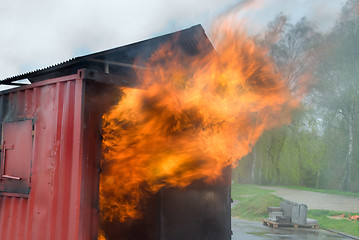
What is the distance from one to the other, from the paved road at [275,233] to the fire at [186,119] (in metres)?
6.03

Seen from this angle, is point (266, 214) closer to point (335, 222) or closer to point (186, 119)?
point (335, 222)

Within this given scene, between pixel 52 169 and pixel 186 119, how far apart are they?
2350 millimetres

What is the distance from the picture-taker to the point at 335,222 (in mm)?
13578

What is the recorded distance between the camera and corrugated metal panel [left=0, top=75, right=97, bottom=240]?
416 centimetres

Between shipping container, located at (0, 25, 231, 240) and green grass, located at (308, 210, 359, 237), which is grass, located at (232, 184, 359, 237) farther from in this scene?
shipping container, located at (0, 25, 231, 240)

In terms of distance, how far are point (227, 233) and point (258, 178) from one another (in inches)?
1069

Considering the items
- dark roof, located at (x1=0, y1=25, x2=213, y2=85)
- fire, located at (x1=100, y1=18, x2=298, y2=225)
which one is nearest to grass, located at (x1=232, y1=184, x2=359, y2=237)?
fire, located at (x1=100, y1=18, x2=298, y2=225)

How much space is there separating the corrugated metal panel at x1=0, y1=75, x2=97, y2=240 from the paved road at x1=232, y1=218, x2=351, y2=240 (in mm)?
7988

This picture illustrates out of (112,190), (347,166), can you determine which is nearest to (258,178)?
(347,166)

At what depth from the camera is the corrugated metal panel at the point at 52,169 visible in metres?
4.16

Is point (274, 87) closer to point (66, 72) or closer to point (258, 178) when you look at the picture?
point (66, 72)

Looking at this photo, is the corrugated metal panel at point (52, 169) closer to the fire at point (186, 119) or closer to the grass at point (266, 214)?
the fire at point (186, 119)

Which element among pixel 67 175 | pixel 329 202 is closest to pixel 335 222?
pixel 329 202

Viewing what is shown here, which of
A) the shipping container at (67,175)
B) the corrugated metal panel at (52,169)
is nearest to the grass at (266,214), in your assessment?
the shipping container at (67,175)
